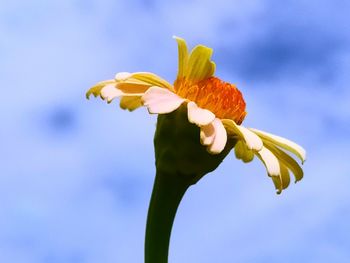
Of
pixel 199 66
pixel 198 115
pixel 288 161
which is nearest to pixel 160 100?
pixel 198 115

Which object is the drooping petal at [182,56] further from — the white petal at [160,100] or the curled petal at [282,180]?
the curled petal at [282,180]

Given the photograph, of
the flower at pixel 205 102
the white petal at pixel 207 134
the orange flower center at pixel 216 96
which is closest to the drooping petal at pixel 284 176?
the flower at pixel 205 102

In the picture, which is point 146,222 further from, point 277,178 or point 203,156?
point 277,178

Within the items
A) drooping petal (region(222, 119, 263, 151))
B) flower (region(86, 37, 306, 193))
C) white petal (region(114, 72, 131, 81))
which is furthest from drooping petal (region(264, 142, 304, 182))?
white petal (region(114, 72, 131, 81))

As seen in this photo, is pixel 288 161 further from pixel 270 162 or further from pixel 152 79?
pixel 152 79

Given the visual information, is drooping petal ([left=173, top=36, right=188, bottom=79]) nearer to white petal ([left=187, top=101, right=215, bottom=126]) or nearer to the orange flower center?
the orange flower center
